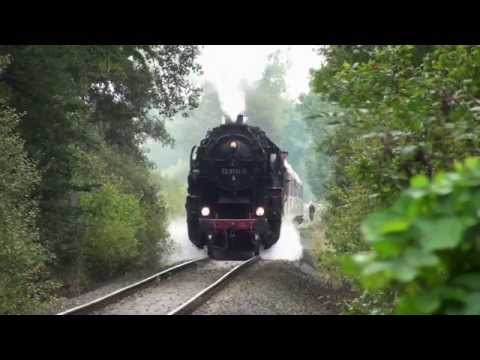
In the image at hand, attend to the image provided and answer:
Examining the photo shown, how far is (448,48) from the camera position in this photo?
5.00m

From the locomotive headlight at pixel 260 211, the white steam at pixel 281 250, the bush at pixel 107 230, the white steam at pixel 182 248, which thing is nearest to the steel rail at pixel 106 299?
the bush at pixel 107 230

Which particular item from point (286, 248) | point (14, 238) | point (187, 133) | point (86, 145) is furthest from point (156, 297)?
point (187, 133)

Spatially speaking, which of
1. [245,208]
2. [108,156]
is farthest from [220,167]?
[108,156]

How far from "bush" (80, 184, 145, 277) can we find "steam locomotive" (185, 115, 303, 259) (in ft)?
7.15

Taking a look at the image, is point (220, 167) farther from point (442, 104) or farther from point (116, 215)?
point (442, 104)

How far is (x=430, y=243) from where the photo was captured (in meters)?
1.36

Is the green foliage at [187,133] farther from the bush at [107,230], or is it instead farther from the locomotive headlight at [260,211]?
the bush at [107,230]

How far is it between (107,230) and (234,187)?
169 inches

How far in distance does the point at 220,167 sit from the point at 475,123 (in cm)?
1489

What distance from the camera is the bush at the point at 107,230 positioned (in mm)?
16405

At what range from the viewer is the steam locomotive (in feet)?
59.7

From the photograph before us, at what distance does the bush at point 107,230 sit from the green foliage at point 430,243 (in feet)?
48.7

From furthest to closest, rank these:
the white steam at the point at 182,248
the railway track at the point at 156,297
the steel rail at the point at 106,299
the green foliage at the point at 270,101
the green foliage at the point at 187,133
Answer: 1. the green foliage at the point at 187,133
2. the green foliage at the point at 270,101
3. the white steam at the point at 182,248
4. the railway track at the point at 156,297
5. the steel rail at the point at 106,299

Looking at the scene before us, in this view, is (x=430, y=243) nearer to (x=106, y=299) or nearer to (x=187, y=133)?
(x=106, y=299)
